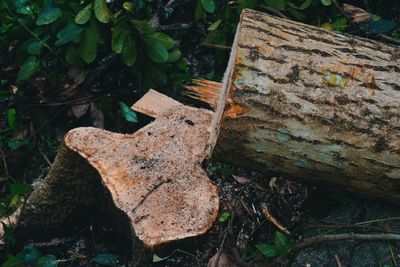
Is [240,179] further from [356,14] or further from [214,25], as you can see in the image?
[356,14]

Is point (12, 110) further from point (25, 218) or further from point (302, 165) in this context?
point (302, 165)

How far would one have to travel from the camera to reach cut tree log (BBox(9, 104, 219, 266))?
2.02 m

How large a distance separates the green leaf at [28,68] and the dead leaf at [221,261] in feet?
4.54

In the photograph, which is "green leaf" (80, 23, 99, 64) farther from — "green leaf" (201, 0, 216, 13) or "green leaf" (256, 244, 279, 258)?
"green leaf" (256, 244, 279, 258)

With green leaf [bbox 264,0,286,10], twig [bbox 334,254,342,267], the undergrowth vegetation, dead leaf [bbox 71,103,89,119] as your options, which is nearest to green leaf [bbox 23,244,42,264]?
the undergrowth vegetation

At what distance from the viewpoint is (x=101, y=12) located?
8.32 ft

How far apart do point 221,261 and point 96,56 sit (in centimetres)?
139

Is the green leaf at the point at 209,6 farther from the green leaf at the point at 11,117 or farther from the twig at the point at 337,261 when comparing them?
the twig at the point at 337,261

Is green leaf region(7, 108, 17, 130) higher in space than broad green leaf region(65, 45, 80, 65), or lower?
lower

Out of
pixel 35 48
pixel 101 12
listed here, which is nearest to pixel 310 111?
pixel 101 12

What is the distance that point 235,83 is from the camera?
184 centimetres

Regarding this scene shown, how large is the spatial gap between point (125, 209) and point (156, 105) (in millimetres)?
713

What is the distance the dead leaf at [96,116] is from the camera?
2.82 meters

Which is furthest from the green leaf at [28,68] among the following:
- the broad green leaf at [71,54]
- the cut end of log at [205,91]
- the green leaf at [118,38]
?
the cut end of log at [205,91]
